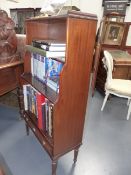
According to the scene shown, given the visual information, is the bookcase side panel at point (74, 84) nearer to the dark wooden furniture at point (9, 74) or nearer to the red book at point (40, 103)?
the red book at point (40, 103)

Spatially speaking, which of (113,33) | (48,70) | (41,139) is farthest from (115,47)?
(41,139)

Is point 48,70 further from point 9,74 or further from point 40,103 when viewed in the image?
point 9,74

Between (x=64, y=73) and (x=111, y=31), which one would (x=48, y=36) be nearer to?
(x=64, y=73)

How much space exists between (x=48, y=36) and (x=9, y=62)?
0.53 m

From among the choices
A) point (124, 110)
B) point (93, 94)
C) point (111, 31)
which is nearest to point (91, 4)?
point (111, 31)

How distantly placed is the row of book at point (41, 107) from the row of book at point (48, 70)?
125mm

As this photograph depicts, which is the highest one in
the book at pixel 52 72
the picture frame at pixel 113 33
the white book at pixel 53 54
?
the picture frame at pixel 113 33

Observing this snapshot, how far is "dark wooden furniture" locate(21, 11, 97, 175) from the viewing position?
0.89m

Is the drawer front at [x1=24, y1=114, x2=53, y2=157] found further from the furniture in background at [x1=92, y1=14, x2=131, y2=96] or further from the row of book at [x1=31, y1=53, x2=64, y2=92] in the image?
the furniture in background at [x1=92, y1=14, x2=131, y2=96]

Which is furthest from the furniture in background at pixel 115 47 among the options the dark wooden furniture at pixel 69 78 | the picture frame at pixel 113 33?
the dark wooden furniture at pixel 69 78

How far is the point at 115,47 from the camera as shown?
10.5 ft

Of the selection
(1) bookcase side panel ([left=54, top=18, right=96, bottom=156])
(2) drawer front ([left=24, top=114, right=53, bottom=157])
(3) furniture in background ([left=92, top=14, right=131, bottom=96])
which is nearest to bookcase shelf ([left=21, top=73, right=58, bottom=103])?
(1) bookcase side panel ([left=54, top=18, right=96, bottom=156])

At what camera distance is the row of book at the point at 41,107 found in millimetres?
1202

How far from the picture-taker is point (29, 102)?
5.06 ft
